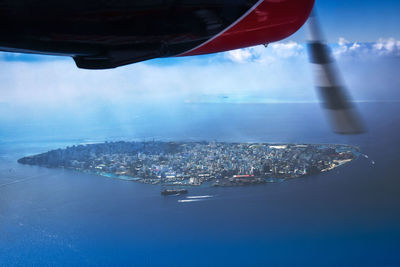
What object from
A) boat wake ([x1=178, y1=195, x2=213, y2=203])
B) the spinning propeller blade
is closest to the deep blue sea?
boat wake ([x1=178, y1=195, x2=213, y2=203])

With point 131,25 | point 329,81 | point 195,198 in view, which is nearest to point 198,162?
point 195,198

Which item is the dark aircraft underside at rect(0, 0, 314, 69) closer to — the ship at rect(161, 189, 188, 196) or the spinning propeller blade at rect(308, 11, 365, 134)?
the spinning propeller blade at rect(308, 11, 365, 134)

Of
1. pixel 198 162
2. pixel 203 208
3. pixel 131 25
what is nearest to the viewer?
pixel 131 25

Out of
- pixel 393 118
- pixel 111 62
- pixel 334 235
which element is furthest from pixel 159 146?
pixel 111 62

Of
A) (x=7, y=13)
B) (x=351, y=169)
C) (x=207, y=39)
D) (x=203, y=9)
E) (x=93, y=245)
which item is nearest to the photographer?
(x=7, y=13)

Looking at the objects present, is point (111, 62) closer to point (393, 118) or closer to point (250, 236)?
point (250, 236)

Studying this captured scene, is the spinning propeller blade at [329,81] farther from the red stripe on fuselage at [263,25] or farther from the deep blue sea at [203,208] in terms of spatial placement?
the deep blue sea at [203,208]

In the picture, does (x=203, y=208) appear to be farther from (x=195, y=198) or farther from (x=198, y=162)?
(x=198, y=162)

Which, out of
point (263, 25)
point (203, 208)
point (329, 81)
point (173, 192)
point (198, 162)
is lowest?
point (203, 208)
